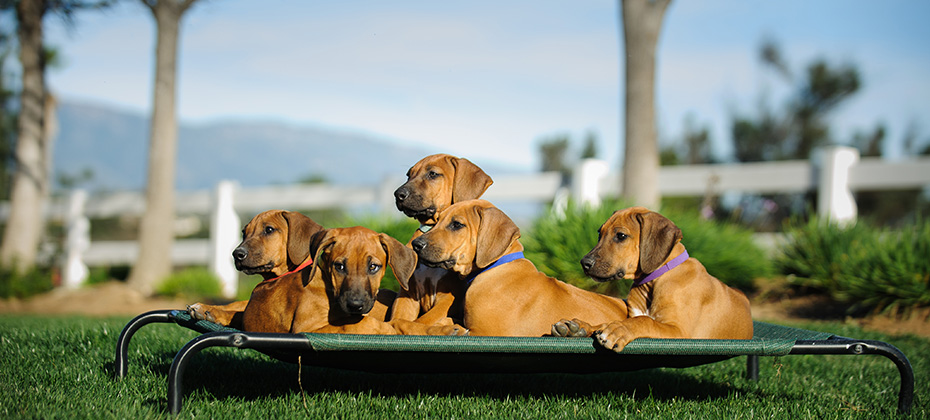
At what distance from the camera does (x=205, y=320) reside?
4309 millimetres

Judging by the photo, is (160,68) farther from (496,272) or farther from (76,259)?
(496,272)

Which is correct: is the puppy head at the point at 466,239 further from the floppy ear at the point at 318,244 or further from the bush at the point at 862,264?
the bush at the point at 862,264

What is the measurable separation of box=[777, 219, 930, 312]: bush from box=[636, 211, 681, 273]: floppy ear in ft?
19.2

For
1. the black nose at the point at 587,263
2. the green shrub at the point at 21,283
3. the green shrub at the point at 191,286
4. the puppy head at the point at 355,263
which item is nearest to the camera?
the puppy head at the point at 355,263

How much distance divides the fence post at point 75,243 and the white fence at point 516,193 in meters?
0.02

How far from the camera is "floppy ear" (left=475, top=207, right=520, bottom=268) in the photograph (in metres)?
3.91

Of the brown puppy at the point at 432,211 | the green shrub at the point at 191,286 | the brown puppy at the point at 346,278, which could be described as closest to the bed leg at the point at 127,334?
the brown puppy at the point at 346,278

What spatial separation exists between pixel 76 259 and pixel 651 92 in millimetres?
12225

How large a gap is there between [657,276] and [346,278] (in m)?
1.67

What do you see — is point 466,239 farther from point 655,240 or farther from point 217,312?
point 217,312

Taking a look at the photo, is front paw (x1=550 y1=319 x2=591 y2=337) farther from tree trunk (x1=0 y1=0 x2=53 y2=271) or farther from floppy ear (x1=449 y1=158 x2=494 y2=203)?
tree trunk (x1=0 y1=0 x2=53 y2=271)

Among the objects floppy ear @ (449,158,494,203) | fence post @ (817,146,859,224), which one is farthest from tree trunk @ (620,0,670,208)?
floppy ear @ (449,158,494,203)

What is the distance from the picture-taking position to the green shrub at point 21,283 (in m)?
13.3

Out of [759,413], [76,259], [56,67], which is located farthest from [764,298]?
[56,67]
